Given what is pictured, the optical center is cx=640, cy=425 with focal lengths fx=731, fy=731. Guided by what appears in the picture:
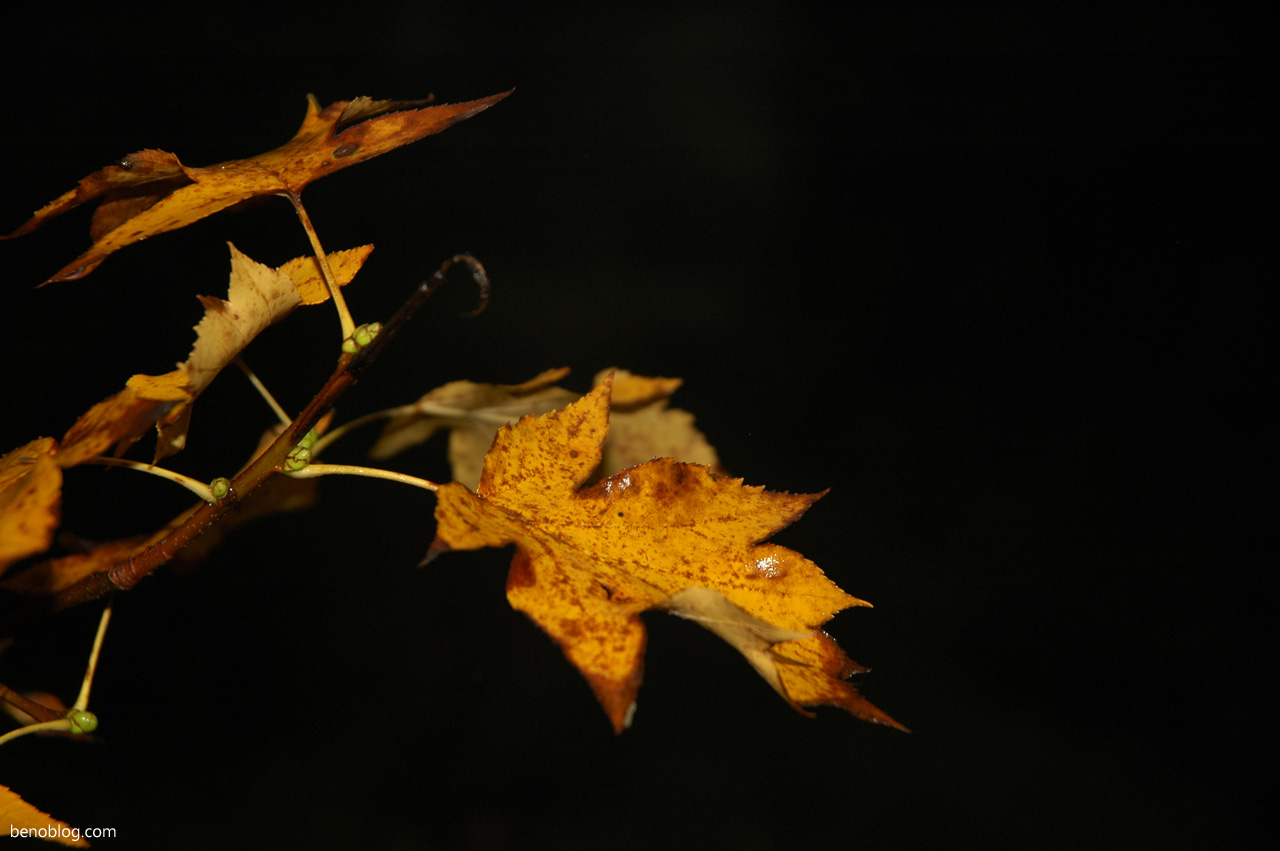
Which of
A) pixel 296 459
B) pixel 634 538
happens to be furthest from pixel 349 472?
pixel 634 538

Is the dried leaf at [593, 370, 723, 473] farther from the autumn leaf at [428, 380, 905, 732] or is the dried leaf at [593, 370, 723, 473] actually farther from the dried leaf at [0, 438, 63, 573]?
the dried leaf at [0, 438, 63, 573]

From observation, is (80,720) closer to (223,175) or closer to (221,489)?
(221,489)

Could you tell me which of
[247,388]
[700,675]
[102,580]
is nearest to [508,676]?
[700,675]

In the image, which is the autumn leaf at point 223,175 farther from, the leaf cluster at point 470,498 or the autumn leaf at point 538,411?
the autumn leaf at point 538,411

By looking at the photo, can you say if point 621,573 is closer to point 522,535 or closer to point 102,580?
point 522,535

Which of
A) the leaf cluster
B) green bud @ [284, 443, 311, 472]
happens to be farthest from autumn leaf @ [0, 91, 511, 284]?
green bud @ [284, 443, 311, 472]
